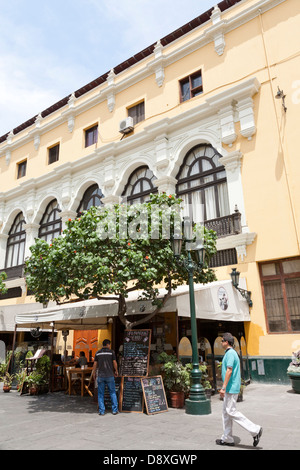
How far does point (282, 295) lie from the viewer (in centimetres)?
1152

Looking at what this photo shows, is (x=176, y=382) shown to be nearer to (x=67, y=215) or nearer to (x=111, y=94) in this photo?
(x=67, y=215)

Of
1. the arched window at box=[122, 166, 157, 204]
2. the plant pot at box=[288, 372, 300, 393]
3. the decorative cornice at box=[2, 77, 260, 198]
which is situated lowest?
the plant pot at box=[288, 372, 300, 393]

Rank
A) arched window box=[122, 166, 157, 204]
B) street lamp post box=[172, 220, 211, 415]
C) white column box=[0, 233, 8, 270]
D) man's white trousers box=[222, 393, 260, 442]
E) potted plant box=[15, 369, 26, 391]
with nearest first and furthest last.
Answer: man's white trousers box=[222, 393, 260, 442] < street lamp post box=[172, 220, 211, 415] < potted plant box=[15, 369, 26, 391] < arched window box=[122, 166, 157, 204] < white column box=[0, 233, 8, 270]

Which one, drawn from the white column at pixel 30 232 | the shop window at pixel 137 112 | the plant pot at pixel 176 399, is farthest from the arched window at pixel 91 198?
the plant pot at pixel 176 399

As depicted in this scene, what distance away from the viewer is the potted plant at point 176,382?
834 cm

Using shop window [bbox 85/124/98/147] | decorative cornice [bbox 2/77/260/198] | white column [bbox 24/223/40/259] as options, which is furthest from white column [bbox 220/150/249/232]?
white column [bbox 24/223/40/259]

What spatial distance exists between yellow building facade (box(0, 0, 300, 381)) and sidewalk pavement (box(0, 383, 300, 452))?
138 inches

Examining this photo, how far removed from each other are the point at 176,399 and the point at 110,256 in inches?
149

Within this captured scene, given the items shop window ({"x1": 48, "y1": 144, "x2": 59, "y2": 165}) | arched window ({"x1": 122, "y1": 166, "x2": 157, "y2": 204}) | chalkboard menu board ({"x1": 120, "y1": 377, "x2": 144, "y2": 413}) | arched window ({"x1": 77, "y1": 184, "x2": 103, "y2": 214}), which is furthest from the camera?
shop window ({"x1": 48, "y1": 144, "x2": 59, "y2": 165})

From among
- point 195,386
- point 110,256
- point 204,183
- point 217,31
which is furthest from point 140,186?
point 195,386

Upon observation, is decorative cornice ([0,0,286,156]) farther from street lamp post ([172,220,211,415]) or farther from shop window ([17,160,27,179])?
street lamp post ([172,220,211,415])

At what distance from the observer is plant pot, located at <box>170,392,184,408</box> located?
8312 millimetres
